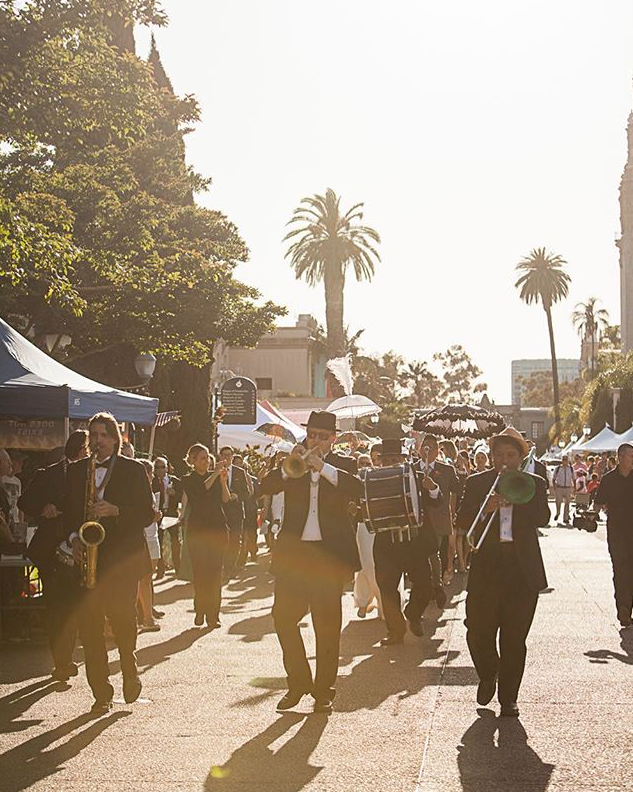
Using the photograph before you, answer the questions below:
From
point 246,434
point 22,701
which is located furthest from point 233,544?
point 246,434

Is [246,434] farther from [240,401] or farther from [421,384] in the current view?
[421,384]

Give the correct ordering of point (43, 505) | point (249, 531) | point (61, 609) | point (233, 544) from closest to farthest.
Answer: point (61, 609), point (43, 505), point (233, 544), point (249, 531)

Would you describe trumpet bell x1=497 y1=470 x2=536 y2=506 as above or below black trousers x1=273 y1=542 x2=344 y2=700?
above

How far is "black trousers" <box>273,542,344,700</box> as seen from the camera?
8.75 meters

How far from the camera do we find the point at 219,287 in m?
31.0

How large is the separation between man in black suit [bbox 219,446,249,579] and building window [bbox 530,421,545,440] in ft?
487

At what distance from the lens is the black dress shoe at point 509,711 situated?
8.45 metres

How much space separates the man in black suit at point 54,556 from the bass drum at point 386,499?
86.0 inches

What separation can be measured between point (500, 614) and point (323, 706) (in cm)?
130

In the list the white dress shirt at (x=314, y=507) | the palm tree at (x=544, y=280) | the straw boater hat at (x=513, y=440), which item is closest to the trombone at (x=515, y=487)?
the straw boater hat at (x=513, y=440)

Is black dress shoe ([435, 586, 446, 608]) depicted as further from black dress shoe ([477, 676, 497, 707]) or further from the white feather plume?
the white feather plume

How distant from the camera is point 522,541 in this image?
884cm

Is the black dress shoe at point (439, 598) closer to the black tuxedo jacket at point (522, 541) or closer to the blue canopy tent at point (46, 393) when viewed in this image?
the blue canopy tent at point (46, 393)

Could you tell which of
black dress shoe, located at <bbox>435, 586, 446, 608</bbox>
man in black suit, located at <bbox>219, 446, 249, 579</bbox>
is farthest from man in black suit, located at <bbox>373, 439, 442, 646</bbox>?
man in black suit, located at <bbox>219, 446, 249, 579</bbox>
